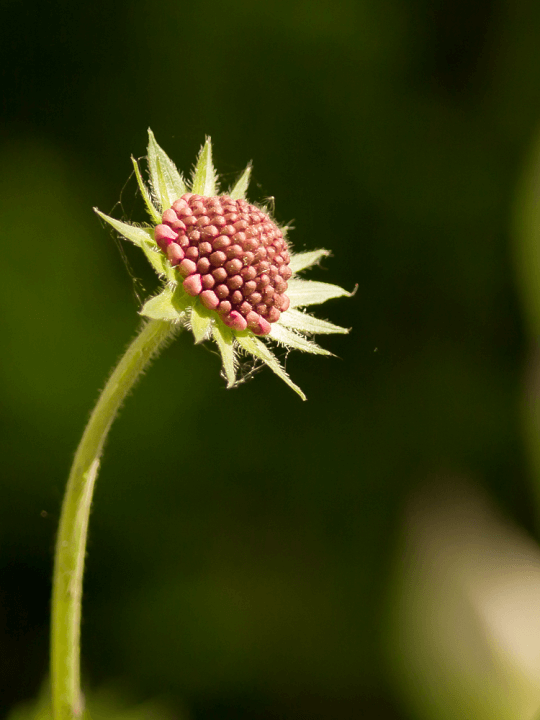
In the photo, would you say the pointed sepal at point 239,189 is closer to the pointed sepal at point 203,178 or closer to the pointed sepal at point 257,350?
the pointed sepal at point 203,178

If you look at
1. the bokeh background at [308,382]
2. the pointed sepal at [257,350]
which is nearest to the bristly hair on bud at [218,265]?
the pointed sepal at [257,350]

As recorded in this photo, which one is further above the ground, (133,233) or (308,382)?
(133,233)

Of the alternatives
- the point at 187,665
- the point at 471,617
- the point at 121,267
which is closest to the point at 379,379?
the point at 471,617

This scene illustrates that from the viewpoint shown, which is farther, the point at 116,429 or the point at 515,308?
the point at 515,308

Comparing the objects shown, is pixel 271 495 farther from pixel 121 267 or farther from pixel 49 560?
pixel 121 267

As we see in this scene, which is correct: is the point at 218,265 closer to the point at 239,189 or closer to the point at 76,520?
the point at 239,189

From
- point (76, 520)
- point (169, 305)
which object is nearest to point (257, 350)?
point (169, 305)

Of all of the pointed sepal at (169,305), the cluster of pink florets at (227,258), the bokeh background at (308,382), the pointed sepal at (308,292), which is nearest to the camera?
the pointed sepal at (169,305)
